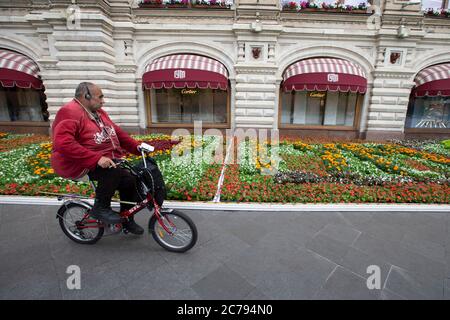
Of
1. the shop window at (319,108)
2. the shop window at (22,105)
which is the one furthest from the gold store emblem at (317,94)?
the shop window at (22,105)

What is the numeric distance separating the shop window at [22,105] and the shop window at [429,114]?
2001cm

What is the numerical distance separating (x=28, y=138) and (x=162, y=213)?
10980 mm

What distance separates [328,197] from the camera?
4867 millimetres

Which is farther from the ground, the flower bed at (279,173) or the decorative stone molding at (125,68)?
the decorative stone molding at (125,68)

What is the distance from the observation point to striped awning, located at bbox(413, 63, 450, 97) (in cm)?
1009

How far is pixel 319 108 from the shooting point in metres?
12.2

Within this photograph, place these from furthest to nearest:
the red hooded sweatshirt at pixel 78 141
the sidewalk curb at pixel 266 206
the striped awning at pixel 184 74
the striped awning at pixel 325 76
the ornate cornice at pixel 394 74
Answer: the ornate cornice at pixel 394 74, the striped awning at pixel 325 76, the striped awning at pixel 184 74, the sidewalk curb at pixel 266 206, the red hooded sweatshirt at pixel 78 141

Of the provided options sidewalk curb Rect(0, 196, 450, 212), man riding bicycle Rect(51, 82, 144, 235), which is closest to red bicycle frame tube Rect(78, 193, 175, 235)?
man riding bicycle Rect(51, 82, 144, 235)

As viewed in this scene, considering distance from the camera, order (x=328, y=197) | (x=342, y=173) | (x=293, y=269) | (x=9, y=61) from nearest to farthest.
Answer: (x=293, y=269) < (x=328, y=197) < (x=342, y=173) < (x=9, y=61)

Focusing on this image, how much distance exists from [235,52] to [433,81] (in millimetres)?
9297

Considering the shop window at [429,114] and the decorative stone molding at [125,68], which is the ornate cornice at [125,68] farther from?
the shop window at [429,114]

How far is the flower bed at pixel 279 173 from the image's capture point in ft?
16.1
